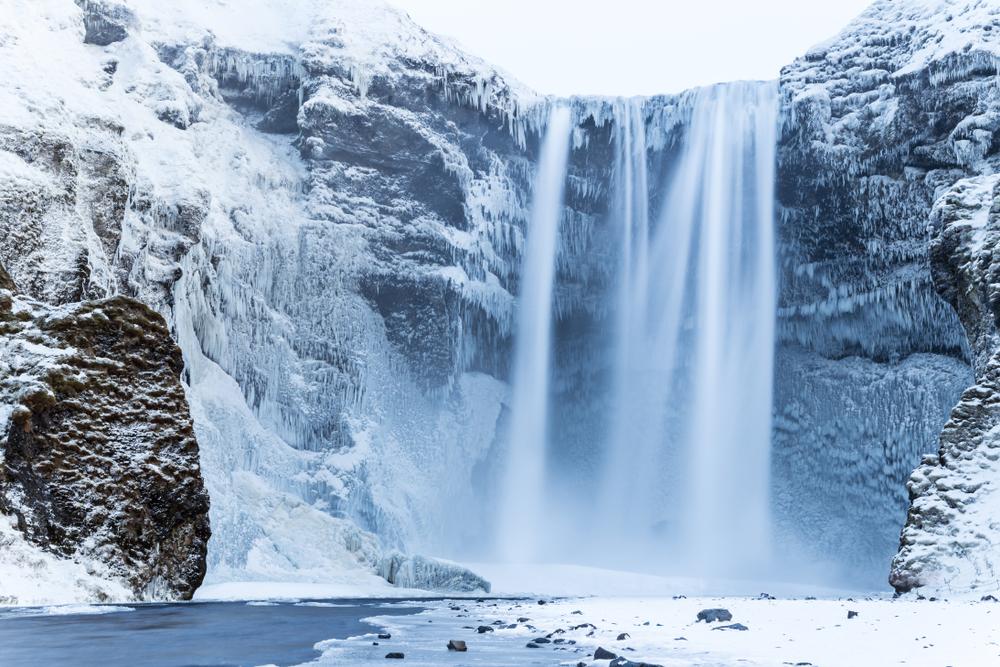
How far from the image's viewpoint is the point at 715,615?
10633 millimetres

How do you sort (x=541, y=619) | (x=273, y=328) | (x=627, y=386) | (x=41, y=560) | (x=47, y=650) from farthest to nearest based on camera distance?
(x=627, y=386)
(x=273, y=328)
(x=41, y=560)
(x=541, y=619)
(x=47, y=650)

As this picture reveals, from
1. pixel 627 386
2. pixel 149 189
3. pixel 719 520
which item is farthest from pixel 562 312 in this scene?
pixel 149 189

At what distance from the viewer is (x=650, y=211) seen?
34500 millimetres

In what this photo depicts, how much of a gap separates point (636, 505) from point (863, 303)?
38.8 feet

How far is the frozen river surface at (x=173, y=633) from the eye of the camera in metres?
7.86

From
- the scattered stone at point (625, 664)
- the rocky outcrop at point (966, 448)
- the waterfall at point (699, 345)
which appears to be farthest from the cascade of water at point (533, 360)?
the scattered stone at point (625, 664)

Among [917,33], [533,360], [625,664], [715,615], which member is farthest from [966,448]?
[533,360]

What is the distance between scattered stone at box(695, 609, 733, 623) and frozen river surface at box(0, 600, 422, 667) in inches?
166

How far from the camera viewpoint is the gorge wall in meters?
27.3

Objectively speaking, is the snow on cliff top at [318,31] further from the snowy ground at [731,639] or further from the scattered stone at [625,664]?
the scattered stone at [625,664]

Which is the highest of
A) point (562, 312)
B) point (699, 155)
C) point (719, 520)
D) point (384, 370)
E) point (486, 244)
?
point (699, 155)

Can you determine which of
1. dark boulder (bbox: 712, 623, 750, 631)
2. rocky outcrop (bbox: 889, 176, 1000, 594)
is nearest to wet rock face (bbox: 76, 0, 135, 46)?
rocky outcrop (bbox: 889, 176, 1000, 594)

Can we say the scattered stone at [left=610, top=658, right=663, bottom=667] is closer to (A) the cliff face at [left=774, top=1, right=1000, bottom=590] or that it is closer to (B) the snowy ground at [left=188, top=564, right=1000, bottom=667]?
(B) the snowy ground at [left=188, top=564, right=1000, bottom=667]

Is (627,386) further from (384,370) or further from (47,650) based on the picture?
(47,650)
